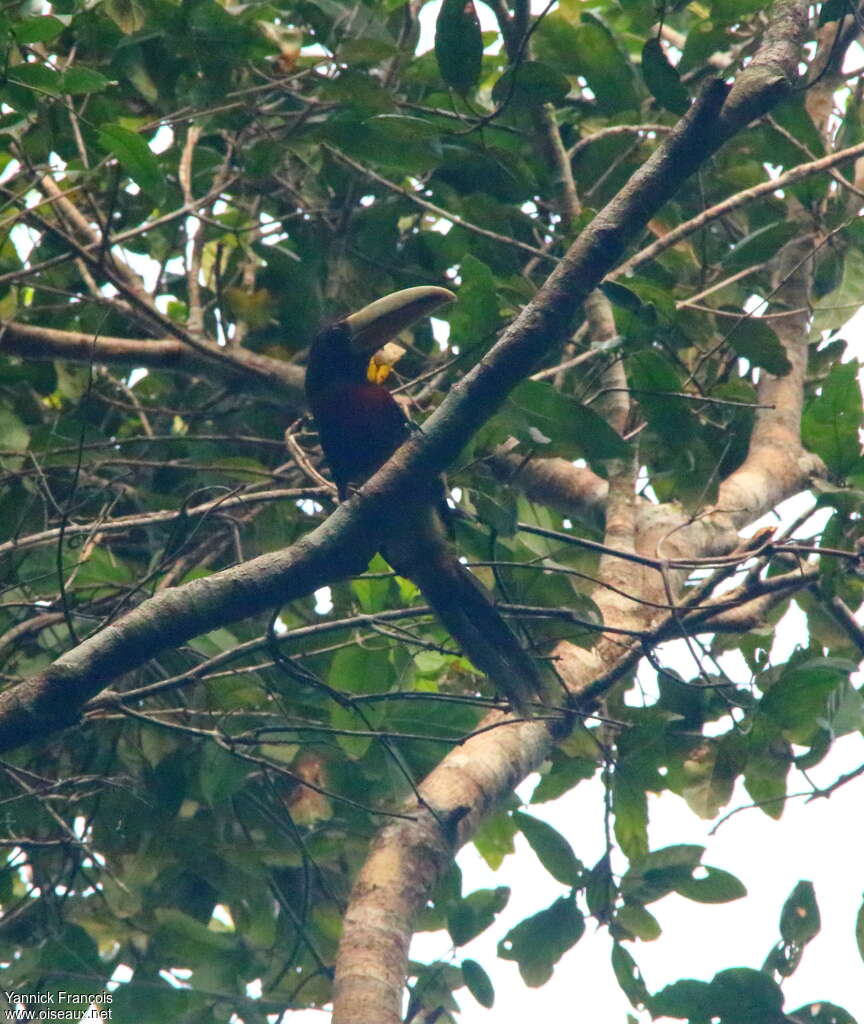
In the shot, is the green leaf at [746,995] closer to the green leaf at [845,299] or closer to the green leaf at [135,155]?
the green leaf at [845,299]

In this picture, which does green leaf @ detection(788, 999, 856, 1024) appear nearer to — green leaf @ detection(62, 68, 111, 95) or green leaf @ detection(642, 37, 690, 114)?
green leaf @ detection(642, 37, 690, 114)

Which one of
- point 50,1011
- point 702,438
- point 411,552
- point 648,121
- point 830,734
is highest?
point 648,121

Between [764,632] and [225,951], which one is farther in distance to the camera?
[225,951]

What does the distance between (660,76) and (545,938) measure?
240cm

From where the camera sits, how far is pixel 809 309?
151 inches

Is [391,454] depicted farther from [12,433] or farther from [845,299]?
[845,299]

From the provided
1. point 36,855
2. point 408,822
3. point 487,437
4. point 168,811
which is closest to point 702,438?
point 487,437

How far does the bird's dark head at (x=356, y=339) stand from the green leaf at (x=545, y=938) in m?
1.77

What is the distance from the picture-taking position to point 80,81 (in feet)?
10.2

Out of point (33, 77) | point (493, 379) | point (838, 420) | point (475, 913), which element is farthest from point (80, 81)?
point (475, 913)

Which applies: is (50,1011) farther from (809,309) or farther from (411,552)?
Answer: (809,309)

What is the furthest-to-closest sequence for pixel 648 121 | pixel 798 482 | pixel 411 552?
1. pixel 648 121
2. pixel 798 482
3. pixel 411 552

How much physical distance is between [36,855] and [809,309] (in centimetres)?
304

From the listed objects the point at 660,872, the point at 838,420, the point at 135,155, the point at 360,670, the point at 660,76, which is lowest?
the point at 660,872
